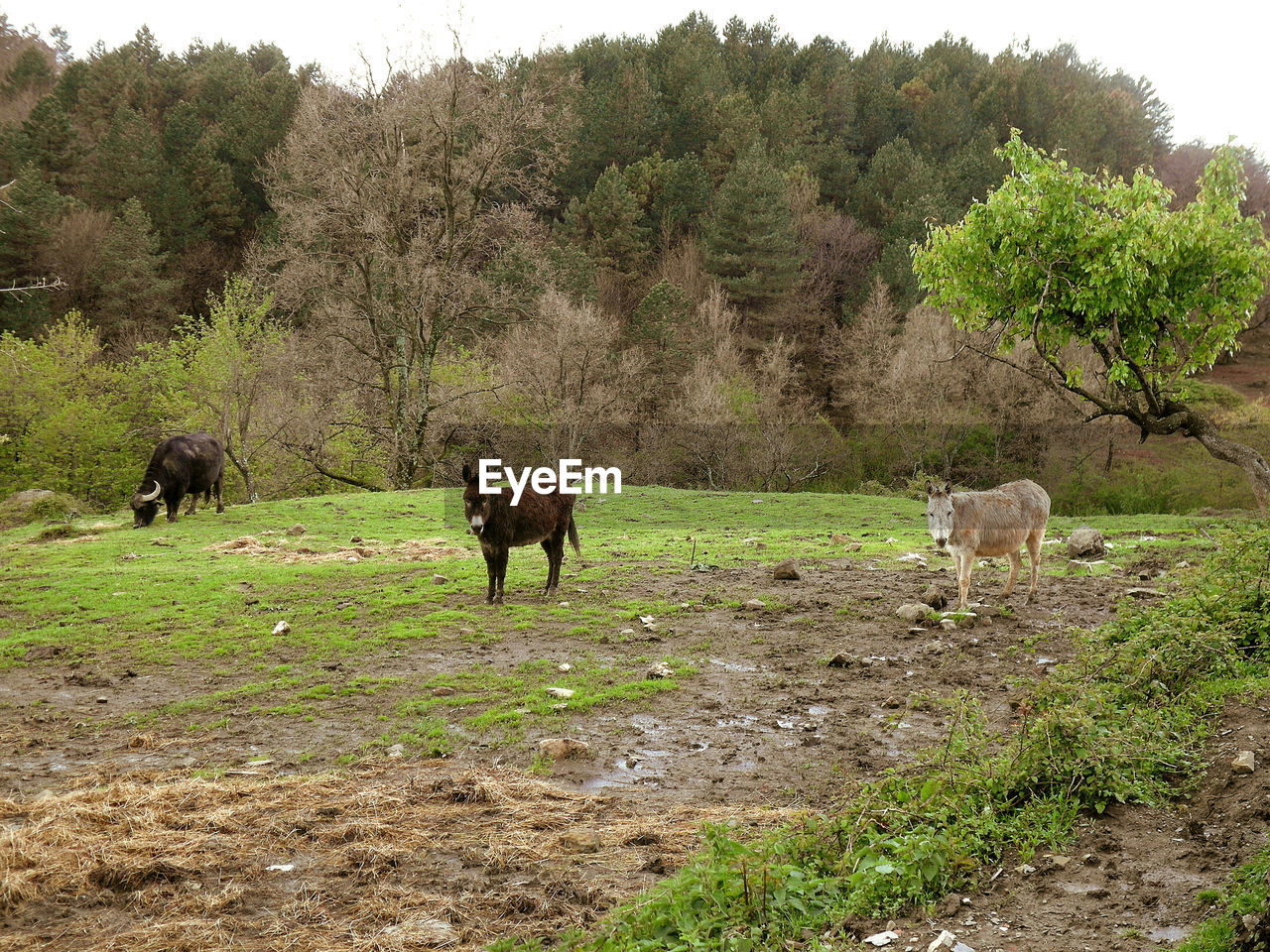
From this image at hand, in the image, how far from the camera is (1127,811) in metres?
4.61

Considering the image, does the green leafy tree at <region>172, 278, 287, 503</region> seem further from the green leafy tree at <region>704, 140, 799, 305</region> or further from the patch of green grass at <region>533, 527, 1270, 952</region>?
the patch of green grass at <region>533, 527, 1270, 952</region>

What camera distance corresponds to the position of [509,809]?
→ 18.4 feet

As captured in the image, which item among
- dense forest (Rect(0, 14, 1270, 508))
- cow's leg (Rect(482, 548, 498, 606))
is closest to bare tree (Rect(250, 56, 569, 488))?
dense forest (Rect(0, 14, 1270, 508))

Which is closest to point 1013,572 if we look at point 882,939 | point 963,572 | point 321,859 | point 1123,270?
point 963,572

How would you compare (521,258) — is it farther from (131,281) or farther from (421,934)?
(421,934)

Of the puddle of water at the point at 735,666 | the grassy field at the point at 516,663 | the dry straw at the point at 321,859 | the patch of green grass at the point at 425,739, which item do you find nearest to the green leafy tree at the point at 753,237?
the grassy field at the point at 516,663

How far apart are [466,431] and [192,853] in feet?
106

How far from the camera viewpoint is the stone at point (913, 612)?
10555 mm

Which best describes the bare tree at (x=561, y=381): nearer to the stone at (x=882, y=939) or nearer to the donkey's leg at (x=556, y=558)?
the donkey's leg at (x=556, y=558)


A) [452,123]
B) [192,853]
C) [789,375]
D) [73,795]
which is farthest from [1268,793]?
[789,375]

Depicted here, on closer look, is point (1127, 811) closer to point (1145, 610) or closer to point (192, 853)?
point (1145, 610)

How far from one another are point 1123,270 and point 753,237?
4705 cm

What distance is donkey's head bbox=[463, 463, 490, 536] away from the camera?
11665 millimetres

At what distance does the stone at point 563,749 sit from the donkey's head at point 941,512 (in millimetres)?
6185
